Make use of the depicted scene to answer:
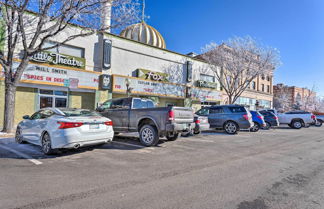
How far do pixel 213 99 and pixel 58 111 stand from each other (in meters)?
23.1

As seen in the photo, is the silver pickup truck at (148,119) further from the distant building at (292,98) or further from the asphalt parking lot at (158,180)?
the distant building at (292,98)

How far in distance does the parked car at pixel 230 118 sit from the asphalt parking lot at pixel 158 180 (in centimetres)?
520

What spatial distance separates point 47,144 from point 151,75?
15.3 m

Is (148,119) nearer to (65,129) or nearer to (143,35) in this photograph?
(65,129)

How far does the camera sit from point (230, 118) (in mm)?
11812

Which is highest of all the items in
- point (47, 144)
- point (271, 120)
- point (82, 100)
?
point (82, 100)

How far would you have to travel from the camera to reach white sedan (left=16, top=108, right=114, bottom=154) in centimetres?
543

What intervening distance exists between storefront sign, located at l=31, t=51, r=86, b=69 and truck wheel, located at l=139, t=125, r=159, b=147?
10525 mm

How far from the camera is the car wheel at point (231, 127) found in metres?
11.7

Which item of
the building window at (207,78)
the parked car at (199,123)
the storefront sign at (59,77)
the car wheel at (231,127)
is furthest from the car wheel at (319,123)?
the storefront sign at (59,77)

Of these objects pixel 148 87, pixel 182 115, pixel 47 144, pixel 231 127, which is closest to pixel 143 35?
pixel 148 87

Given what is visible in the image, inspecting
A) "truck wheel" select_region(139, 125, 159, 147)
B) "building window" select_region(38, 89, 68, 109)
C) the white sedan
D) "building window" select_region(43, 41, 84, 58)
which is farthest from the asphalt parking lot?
"building window" select_region(43, 41, 84, 58)

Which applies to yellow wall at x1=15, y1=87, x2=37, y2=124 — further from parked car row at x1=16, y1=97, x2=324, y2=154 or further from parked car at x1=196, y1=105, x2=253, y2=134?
parked car at x1=196, y1=105, x2=253, y2=134

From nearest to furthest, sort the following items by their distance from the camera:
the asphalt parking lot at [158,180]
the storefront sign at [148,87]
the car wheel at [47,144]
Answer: the asphalt parking lot at [158,180], the car wheel at [47,144], the storefront sign at [148,87]
